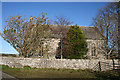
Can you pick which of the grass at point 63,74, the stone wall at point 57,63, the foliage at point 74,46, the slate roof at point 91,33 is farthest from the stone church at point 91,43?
the grass at point 63,74

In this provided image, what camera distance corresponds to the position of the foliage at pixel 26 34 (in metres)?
21.8

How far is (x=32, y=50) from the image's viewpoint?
22.9 meters

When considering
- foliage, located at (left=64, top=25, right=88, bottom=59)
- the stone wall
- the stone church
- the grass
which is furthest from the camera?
the stone church

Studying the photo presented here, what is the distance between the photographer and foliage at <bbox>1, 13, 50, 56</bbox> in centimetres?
2177

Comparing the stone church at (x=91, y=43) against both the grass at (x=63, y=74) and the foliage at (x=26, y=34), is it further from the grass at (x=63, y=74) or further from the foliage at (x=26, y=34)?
the grass at (x=63, y=74)

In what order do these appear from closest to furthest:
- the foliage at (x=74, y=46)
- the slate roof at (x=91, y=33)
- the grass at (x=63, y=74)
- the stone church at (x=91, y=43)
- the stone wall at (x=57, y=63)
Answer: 1. the grass at (x=63, y=74)
2. the stone wall at (x=57, y=63)
3. the foliage at (x=74, y=46)
4. the stone church at (x=91, y=43)
5. the slate roof at (x=91, y=33)

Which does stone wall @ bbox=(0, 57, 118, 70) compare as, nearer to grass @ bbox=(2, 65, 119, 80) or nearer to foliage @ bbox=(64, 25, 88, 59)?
foliage @ bbox=(64, 25, 88, 59)

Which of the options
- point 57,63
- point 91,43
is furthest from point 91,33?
point 57,63

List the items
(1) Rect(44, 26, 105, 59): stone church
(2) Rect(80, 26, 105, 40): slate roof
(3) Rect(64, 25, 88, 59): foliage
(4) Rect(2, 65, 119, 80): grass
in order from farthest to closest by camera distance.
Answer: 1. (2) Rect(80, 26, 105, 40): slate roof
2. (1) Rect(44, 26, 105, 59): stone church
3. (3) Rect(64, 25, 88, 59): foliage
4. (4) Rect(2, 65, 119, 80): grass

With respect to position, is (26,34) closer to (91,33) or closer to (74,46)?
(74,46)

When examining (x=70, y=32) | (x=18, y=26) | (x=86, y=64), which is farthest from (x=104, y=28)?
(x=18, y=26)

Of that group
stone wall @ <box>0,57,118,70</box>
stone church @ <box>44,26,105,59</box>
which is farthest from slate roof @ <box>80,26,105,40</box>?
stone wall @ <box>0,57,118,70</box>

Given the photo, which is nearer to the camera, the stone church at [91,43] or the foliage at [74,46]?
the foliage at [74,46]

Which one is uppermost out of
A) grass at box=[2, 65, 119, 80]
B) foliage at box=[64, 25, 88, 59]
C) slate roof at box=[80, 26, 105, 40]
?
slate roof at box=[80, 26, 105, 40]
